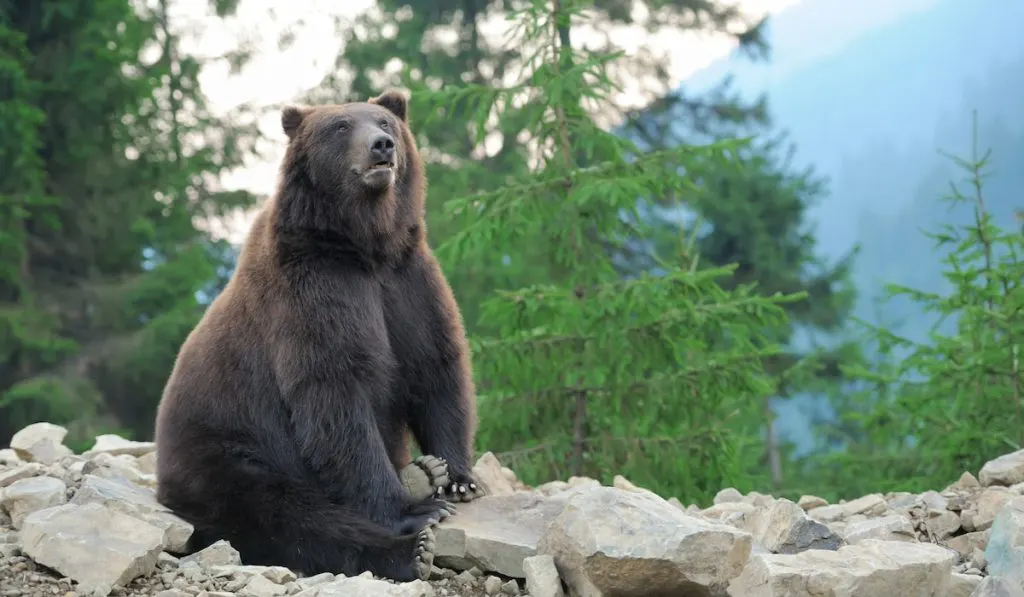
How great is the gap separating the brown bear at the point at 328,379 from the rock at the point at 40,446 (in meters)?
1.77

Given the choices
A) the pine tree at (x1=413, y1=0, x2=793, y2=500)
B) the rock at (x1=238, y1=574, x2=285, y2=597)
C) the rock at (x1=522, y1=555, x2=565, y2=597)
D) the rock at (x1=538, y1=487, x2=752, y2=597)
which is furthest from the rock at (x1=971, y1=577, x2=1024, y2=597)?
the pine tree at (x1=413, y1=0, x2=793, y2=500)

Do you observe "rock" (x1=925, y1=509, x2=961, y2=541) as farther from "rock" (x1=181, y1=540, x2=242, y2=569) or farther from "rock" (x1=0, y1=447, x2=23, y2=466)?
"rock" (x1=0, y1=447, x2=23, y2=466)

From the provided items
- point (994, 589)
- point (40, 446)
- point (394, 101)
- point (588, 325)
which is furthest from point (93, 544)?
point (588, 325)

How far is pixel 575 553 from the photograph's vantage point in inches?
161

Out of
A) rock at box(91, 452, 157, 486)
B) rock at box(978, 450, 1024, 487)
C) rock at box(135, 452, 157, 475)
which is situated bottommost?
rock at box(135, 452, 157, 475)

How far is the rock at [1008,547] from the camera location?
13.4 feet

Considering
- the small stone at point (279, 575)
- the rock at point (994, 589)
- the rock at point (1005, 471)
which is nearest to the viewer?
the rock at point (994, 589)

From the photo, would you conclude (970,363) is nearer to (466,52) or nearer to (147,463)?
(147,463)

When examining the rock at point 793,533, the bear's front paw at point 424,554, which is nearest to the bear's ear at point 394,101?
the bear's front paw at point 424,554

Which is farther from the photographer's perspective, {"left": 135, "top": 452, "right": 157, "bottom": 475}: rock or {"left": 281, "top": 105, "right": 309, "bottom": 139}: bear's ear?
{"left": 135, "top": 452, "right": 157, "bottom": 475}: rock

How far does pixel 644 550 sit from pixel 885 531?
153 cm

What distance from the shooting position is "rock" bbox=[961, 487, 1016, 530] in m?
5.03

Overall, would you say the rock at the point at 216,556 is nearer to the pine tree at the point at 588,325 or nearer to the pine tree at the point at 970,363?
the pine tree at the point at 588,325

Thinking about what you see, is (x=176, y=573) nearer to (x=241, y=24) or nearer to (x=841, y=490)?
(x=841, y=490)
